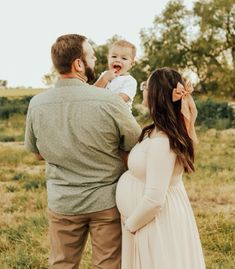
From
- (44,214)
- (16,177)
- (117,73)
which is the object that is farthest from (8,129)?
(117,73)

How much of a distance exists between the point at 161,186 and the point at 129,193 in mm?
189

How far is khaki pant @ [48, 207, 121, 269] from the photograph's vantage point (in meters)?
2.90

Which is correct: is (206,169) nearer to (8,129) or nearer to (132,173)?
(132,173)

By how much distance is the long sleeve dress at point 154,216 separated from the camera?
2.66m

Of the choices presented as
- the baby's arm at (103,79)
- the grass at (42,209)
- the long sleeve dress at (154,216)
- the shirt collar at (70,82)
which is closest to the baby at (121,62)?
the baby's arm at (103,79)

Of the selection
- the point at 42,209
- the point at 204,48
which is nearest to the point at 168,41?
the point at 204,48

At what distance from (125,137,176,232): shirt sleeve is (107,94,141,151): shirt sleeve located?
0.17m

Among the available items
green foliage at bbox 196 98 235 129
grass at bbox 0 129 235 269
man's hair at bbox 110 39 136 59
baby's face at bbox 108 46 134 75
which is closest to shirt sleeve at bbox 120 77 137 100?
baby's face at bbox 108 46 134 75

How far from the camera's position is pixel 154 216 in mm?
2758

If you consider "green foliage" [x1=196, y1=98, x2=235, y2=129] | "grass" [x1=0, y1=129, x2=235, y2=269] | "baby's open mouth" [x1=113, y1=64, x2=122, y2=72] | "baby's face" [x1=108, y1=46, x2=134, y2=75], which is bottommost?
"green foliage" [x1=196, y1=98, x2=235, y2=129]

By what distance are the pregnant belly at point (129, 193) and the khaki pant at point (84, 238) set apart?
11 centimetres

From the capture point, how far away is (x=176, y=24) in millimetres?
32188

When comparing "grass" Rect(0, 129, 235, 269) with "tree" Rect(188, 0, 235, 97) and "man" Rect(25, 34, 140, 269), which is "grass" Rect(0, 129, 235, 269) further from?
"tree" Rect(188, 0, 235, 97)

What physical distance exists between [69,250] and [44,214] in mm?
3357
